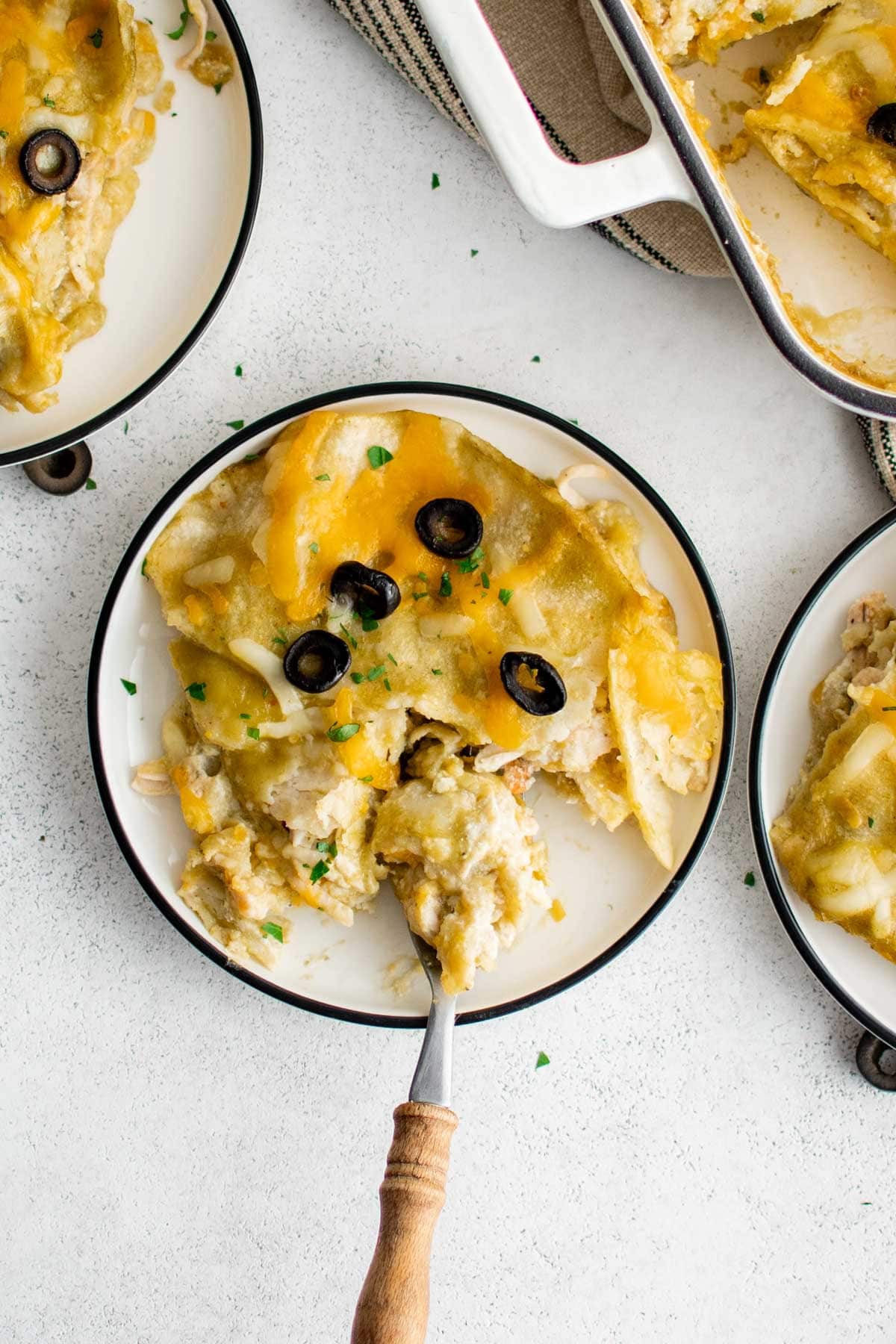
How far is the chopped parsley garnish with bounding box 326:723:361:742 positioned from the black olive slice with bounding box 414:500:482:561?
0.39 m

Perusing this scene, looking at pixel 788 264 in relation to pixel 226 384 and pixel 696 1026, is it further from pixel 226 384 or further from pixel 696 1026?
pixel 696 1026

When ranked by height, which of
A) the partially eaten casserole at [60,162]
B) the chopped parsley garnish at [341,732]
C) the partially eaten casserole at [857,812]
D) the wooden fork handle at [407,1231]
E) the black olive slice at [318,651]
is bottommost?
the partially eaten casserole at [857,812]

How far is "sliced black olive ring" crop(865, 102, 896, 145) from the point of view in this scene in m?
2.38

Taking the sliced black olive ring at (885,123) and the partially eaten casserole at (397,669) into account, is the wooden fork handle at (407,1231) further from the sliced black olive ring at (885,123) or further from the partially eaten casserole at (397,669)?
the sliced black olive ring at (885,123)

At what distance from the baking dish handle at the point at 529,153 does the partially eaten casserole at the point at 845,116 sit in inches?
20.1

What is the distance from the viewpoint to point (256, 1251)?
2771 millimetres

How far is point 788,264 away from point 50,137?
1.60 meters

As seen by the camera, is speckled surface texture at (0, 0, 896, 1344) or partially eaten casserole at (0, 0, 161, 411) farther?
speckled surface texture at (0, 0, 896, 1344)

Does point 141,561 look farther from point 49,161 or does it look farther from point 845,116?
point 845,116

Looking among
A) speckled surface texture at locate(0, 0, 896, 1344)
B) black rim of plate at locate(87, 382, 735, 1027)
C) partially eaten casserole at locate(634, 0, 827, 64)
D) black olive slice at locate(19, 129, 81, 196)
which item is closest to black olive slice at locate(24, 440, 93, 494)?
speckled surface texture at locate(0, 0, 896, 1344)

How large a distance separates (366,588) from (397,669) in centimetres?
19

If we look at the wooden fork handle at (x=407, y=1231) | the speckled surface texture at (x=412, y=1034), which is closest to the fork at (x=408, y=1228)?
the wooden fork handle at (x=407, y=1231)

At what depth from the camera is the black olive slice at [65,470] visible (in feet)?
8.63

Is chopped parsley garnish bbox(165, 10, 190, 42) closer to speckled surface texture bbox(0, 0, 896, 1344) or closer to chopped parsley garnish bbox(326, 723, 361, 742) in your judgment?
speckled surface texture bbox(0, 0, 896, 1344)
